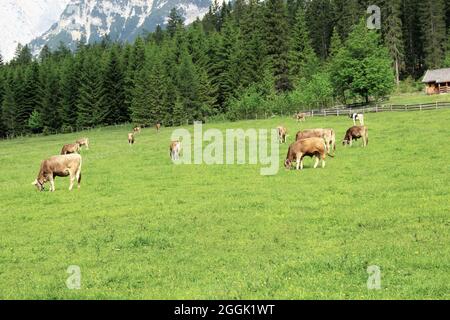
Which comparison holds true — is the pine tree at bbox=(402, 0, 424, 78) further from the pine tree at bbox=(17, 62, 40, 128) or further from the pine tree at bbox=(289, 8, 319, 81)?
the pine tree at bbox=(17, 62, 40, 128)

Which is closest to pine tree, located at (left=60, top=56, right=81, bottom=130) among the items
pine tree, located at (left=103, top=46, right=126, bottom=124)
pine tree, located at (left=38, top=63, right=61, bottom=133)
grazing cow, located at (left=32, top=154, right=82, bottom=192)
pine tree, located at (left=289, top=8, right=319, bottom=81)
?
pine tree, located at (left=38, top=63, right=61, bottom=133)

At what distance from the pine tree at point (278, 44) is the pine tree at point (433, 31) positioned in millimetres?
28182

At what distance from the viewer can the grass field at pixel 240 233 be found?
1091 cm

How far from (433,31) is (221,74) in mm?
43690

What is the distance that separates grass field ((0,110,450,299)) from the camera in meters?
10.9

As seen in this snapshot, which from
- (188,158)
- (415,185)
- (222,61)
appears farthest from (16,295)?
(222,61)

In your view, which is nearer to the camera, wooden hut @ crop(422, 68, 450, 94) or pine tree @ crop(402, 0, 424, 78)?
wooden hut @ crop(422, 68, 450, 94)

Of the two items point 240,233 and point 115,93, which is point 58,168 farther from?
point 115,93

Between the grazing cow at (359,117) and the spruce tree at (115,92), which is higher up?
the spruce tree at (115,92)

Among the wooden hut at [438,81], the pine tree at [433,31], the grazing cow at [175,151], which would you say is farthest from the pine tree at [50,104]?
the grazing cow at [175,151]

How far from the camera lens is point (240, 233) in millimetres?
15617

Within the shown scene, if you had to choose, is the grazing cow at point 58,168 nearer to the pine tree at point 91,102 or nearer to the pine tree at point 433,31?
the pine tree at point 91,102

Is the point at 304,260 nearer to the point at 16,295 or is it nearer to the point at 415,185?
the point at 16,295

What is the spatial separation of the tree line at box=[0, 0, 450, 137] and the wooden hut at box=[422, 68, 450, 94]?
1207 centimetres
